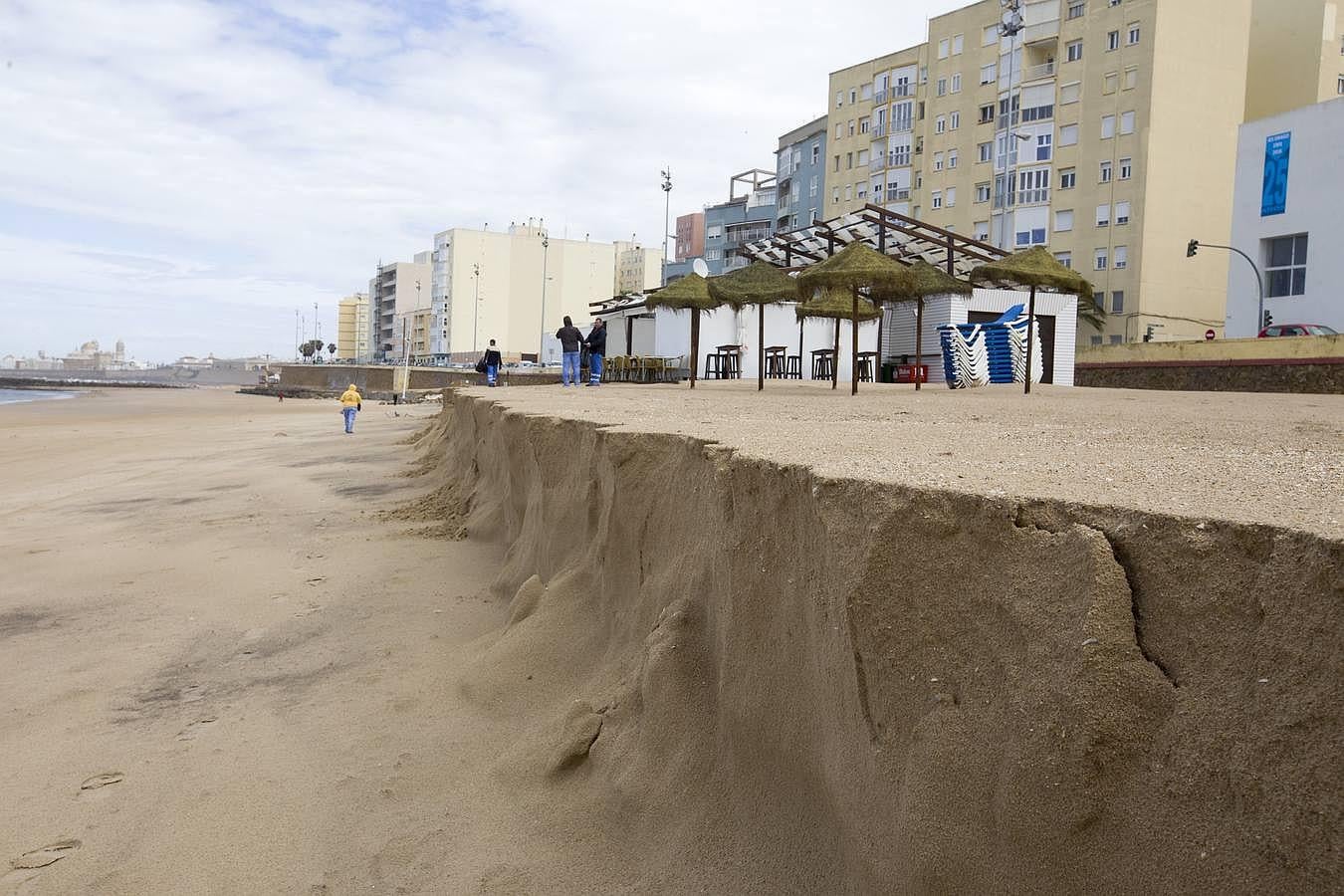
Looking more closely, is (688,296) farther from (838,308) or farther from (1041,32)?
(1041,32)

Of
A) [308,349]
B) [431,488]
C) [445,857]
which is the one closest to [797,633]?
[445,857]

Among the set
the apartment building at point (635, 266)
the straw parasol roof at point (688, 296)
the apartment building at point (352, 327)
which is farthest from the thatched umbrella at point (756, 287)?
the apartment building at point (352, 327)

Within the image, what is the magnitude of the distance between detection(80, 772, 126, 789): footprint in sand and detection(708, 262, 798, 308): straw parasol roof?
1418 cm

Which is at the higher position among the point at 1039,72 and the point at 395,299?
the point at 1039,72

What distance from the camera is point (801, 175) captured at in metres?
71.4

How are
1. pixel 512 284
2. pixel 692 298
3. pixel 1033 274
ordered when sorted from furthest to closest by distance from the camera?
pixel 512 284
pixel 692 298
pixel 1033 274

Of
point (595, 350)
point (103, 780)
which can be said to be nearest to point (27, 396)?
point (595, 350)

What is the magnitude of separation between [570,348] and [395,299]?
120m

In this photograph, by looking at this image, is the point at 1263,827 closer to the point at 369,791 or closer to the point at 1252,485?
the point at 1252,485

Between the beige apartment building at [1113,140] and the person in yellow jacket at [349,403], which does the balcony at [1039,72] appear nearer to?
the beige apartment building at [1113,140]

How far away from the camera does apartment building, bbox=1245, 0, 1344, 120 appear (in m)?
44.4

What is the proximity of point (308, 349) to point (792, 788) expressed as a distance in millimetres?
130529

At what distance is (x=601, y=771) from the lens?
3498 mm

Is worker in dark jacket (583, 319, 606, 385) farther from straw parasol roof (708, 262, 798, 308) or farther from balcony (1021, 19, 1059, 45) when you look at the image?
balcony (1021, 19, 1059, 45)
